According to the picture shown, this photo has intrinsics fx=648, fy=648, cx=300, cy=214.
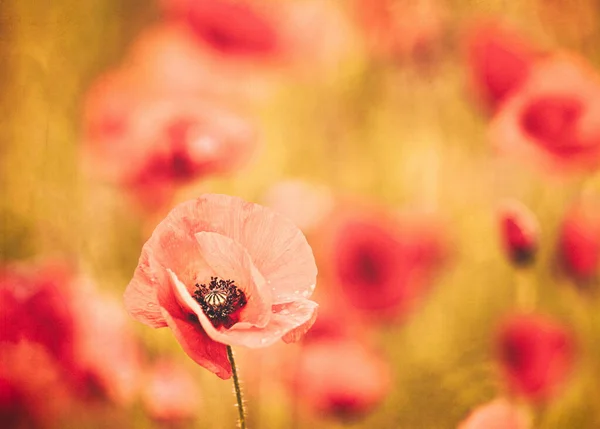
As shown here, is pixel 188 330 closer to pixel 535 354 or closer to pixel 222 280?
pixel 222 280

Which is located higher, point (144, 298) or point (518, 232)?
point (518, 232)

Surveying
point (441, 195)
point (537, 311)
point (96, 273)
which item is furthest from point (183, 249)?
point (537, 311)

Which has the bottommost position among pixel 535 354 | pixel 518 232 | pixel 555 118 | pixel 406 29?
pixel 535 354

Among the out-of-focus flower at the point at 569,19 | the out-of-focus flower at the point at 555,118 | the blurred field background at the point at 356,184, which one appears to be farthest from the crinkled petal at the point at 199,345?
the out-of-focus flower at the point at 569,19

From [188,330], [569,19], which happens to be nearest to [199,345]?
[188,330]

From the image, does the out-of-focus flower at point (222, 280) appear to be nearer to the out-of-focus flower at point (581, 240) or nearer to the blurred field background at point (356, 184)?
the blurred field background at point (356, 184)

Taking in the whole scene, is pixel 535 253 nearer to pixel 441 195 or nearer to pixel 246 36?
pixel 441 195

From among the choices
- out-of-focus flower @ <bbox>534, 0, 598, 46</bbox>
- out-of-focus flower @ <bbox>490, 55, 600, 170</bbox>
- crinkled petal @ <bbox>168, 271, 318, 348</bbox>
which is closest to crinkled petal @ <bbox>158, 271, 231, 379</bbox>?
crinkled petal @ <bbox>168, 271, 318, 348</bbox>
